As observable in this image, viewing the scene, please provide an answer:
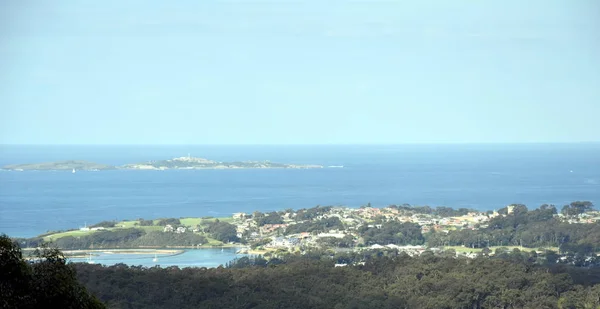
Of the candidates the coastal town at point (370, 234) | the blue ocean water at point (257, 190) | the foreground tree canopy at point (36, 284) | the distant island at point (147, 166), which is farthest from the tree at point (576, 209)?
the distant island at point (147, 166)

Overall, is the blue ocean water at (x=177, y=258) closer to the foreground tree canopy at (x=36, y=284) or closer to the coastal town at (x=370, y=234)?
the coastal town at (x=370, y=234)

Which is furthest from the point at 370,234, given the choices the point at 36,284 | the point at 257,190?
the point at 257,190

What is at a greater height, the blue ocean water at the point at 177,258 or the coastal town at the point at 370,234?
the coastal town at the point at 370,234

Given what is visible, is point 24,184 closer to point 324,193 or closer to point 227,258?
point 324,193

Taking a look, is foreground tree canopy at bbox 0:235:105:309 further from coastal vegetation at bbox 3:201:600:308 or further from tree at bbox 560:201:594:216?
tree at bbox 560:201:594:216

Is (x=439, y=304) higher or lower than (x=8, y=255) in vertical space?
lower

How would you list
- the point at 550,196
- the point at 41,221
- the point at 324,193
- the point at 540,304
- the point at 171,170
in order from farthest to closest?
the point at 171,170 → the point at 324,193 → the point at 550,196 → the point at 41,221 → the point at 540,304

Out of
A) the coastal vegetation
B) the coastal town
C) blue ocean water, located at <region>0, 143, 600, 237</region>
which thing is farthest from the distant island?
the coastal town

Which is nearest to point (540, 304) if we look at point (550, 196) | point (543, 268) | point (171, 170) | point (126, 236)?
point (543, 268)
